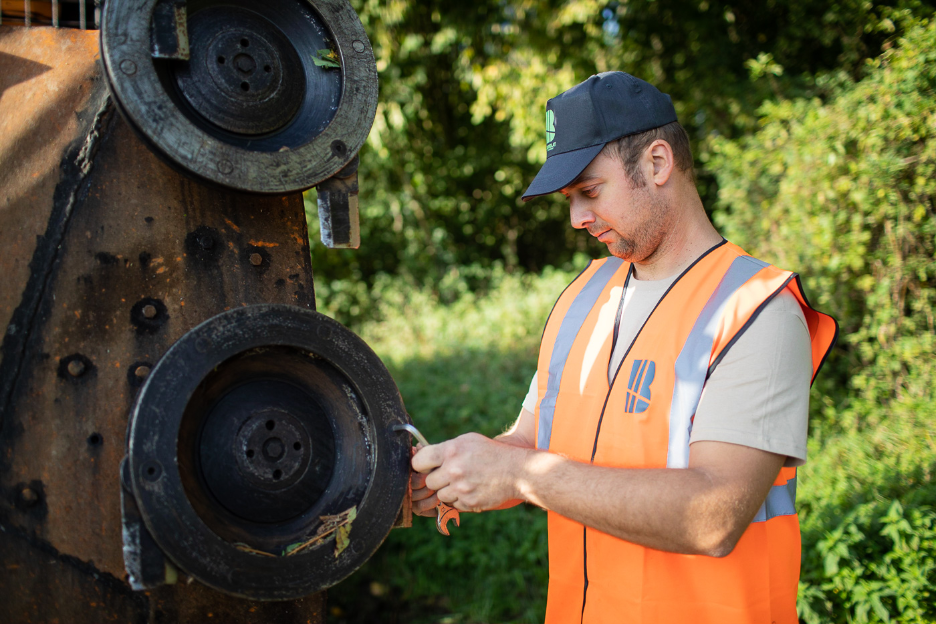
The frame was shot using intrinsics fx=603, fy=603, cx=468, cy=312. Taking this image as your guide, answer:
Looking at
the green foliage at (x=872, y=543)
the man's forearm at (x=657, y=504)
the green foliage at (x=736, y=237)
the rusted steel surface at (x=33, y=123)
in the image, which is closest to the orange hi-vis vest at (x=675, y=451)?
the man's forearm at (x=657, y=504)

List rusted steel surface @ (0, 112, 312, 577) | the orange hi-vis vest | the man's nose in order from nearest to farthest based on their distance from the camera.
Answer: rusted steel surface @ (0, 112, 312, 577)
the orange hi-vis vest
the man's nose

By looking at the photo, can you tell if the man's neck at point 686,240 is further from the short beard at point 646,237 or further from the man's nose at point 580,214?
the man's nose at point 580,214

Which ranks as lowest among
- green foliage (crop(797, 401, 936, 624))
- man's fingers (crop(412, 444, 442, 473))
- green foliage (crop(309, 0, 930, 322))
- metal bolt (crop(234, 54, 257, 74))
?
green foliage (crop(797, 401, 936, 624))

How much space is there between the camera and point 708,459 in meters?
1.31

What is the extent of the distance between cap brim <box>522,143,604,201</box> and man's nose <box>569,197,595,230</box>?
0.09m

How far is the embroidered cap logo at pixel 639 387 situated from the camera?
1469 millimetres

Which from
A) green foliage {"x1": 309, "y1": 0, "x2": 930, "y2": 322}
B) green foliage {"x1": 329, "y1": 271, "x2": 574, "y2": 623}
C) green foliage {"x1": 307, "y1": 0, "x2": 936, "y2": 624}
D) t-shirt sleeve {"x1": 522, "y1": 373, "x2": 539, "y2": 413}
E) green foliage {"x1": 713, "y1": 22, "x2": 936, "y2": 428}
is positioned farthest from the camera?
green foliage {"x1": 309, "y1": 0, "x2": 930, "y2": 322}

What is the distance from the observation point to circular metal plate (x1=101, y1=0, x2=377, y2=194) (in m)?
1.17

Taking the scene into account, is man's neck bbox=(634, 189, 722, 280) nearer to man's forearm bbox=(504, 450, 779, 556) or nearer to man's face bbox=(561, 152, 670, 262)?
man's face bbox=(561, 152, 670, 262)

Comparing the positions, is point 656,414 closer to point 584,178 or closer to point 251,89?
point 584,178

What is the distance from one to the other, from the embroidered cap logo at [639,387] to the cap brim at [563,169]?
1.66 ft

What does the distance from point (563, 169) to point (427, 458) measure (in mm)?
834

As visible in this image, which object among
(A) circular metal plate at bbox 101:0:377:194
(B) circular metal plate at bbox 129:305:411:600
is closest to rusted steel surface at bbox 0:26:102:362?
(A) circular metal plate at bbox 101:0:377:194

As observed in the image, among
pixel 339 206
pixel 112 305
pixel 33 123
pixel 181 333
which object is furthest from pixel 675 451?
pixel 33 123
